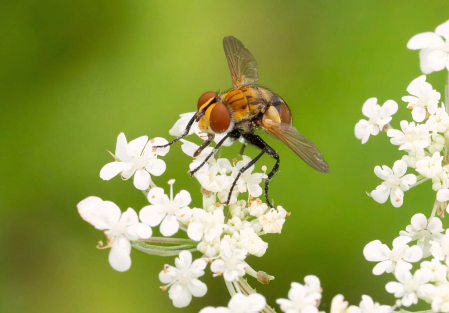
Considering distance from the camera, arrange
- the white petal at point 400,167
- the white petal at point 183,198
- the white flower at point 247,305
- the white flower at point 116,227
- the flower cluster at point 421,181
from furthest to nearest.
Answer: the white petal at point 400,167 → the white petal at point 183,198 → the flower cluster at point 421,181 → the white flower at point 116,227 → the white flower at point 247,305

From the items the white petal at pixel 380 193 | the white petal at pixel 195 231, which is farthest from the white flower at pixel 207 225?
the white petal at pixel 380 193

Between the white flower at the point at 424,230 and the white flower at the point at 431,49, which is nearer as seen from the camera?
the white flower at the point at 424,230

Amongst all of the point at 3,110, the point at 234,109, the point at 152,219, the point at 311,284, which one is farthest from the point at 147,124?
the point at 311,284

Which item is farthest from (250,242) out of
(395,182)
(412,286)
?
(395,182)

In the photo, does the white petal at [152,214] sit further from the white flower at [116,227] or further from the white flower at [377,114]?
the white flower at [377,114]

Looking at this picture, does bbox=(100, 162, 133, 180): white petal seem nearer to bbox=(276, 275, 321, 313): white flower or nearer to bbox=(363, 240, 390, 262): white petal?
bbox=(276, 275, 321, 313): white flower

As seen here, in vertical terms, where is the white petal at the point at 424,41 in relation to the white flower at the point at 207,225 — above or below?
above

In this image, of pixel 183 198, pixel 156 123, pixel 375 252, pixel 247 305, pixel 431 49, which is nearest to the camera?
pixel 247 305

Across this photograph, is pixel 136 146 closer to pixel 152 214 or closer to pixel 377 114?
pixel 152 214
